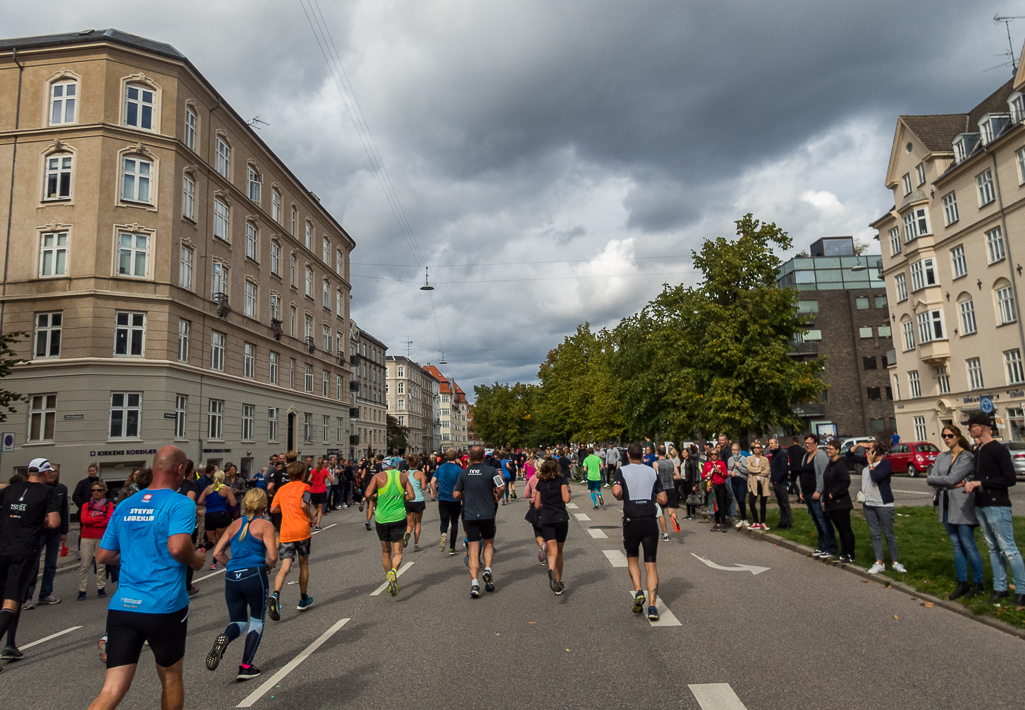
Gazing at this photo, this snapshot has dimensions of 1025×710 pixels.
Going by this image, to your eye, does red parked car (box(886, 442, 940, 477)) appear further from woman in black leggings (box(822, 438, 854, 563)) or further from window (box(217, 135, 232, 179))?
window (box(217, 135, 232, 179))

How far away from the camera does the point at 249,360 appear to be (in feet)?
115

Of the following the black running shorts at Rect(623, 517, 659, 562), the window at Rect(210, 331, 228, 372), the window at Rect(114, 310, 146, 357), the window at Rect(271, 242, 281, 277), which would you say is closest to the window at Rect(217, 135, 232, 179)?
the window at Rect(271, 242, 281, 277)

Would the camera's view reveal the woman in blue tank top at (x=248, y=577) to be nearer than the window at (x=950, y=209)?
Yes

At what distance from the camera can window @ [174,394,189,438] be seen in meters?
27.5

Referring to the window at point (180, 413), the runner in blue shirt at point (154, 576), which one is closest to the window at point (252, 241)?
the window at point (180, 413)

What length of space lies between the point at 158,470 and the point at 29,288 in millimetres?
28069

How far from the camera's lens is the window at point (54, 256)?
86.2ft

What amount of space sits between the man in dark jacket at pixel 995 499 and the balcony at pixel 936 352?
36854mm

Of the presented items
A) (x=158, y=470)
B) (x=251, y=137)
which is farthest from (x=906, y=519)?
(x=251, y=137)

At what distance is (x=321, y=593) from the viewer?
356 inches

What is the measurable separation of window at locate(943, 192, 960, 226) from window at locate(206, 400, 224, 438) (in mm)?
40740

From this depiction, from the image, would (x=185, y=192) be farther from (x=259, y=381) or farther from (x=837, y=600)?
(x=837, y=600)

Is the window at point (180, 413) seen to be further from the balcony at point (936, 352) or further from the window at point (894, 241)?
the window at point (894, 241)

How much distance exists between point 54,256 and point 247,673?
2709 centimetres
